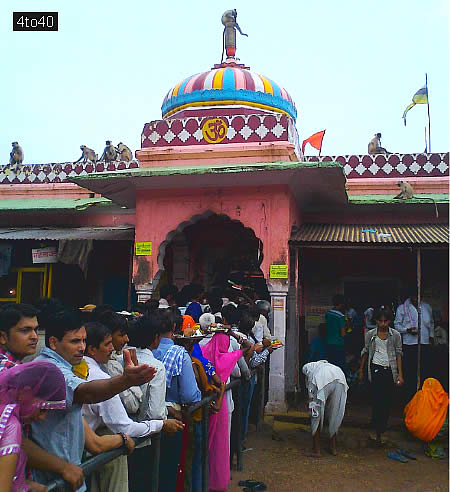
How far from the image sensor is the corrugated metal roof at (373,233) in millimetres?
7908

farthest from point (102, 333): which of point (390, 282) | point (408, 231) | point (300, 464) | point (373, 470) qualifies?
point (390, 282)

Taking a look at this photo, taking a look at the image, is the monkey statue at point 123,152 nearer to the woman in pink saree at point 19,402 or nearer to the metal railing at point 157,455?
the metal railing at point 157,455

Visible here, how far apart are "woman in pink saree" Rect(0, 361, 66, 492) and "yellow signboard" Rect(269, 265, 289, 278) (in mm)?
6358

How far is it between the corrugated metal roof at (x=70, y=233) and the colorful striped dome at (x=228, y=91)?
3.17 meters

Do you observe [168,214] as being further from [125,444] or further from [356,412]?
[125,444]

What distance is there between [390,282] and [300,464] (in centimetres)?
567

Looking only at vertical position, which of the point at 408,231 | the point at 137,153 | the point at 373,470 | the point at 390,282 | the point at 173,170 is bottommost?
the point at 373,470

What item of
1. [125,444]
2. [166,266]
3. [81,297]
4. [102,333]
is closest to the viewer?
[125,444]

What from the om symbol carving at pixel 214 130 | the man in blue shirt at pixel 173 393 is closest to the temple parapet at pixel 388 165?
the om symbol carving at pixel 214 130

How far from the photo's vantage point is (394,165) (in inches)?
423

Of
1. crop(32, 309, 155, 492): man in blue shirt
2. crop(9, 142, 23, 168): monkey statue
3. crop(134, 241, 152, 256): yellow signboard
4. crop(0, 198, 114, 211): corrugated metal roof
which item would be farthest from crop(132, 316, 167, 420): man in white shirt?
crop(9, 142, 23, 168): monkey statue

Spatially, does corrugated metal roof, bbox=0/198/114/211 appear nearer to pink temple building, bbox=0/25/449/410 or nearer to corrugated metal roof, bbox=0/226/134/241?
pink temple building, bbox=0/25/449/410

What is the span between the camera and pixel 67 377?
247cm

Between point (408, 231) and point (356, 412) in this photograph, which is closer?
point (356, 412)
